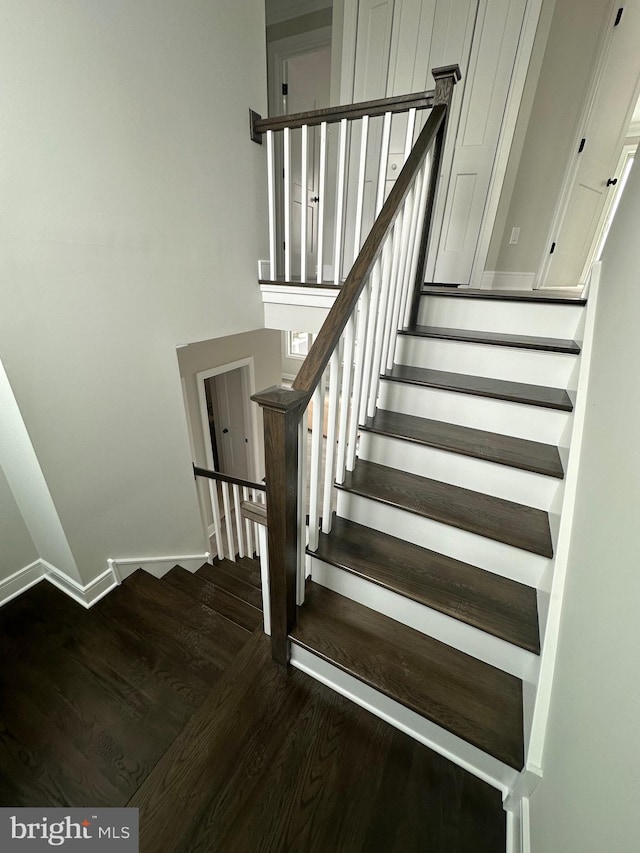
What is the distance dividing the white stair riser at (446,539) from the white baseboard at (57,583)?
142 centimetres

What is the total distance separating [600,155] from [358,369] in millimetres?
3520

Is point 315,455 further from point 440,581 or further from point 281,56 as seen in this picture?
point 281,56

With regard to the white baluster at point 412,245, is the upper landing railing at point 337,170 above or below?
above

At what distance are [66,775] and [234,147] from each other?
301cm

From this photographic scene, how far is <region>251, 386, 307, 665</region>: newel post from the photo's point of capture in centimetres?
94

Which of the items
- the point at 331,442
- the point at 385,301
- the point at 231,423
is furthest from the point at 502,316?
the point at 231,423

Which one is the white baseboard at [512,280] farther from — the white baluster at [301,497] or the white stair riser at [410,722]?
the white stair riser at [410,722]

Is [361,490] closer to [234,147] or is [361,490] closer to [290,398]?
[290,398]

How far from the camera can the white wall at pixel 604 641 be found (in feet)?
1.76

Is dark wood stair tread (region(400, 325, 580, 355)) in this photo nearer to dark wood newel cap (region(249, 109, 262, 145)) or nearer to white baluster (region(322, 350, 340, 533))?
white baluster (region(322, 350, 340, 533))

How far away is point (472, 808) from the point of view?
0.96 m

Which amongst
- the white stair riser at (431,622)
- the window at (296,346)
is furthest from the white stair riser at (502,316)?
the window at (296,346)

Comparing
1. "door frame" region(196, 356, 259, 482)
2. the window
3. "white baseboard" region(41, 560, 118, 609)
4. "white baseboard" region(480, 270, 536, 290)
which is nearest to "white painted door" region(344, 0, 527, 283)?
"white baseboard" region(480, 270, 536, 290)

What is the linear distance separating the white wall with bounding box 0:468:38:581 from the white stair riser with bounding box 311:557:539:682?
161cm
